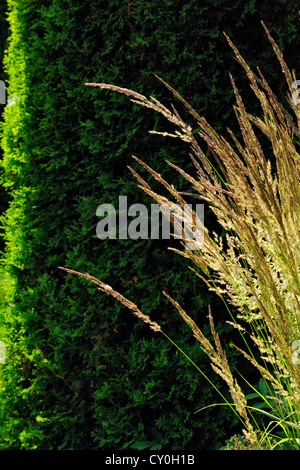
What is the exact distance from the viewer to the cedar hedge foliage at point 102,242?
2.45 metres

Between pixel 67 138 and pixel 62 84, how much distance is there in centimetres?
31

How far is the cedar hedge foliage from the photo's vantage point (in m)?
2.45

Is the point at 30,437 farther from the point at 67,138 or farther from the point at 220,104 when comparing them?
the point at 220,104

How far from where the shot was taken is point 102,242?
263 centimetres

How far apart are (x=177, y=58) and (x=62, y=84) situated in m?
0.72
